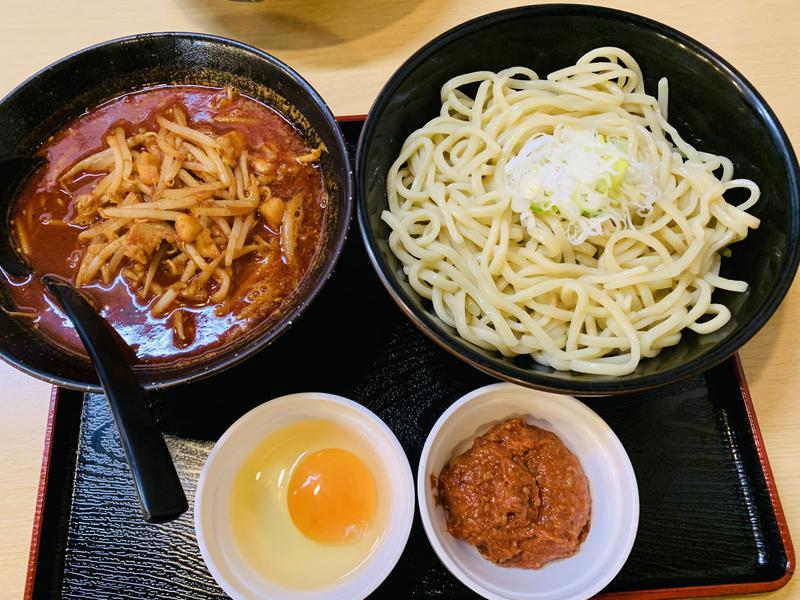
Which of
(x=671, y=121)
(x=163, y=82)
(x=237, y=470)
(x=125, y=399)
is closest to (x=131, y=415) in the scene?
(x=125, y=399)

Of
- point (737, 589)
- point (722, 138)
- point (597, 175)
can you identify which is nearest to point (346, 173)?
point (597, 175)

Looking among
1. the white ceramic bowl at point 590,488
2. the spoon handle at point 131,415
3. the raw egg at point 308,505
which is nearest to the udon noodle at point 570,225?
the white ceramic bowl at point 590,488

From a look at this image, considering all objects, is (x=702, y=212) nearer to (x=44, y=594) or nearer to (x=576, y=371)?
(x=576, y=371)

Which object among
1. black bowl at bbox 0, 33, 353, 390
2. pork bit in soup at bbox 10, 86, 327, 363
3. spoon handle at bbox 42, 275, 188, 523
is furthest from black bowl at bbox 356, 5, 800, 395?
spoon handle at bbox 42, 275, 188, 523

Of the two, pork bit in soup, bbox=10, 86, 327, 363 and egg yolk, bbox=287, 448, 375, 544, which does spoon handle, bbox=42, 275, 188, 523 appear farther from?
egg yolk, bbox=287, 448, 375, 544

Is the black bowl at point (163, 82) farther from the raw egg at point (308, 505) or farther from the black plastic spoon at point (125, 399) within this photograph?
the raw egg at point (308, 505)
